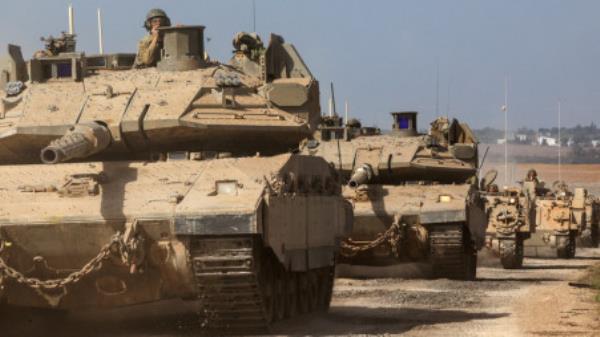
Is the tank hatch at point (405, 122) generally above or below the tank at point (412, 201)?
above

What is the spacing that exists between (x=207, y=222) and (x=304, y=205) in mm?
2319

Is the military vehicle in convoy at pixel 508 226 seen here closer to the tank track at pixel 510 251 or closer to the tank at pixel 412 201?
the tank track at pixel 510 251

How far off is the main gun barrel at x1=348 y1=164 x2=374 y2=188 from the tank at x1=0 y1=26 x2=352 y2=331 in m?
6.84

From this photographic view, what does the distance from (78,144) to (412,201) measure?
1066 cm

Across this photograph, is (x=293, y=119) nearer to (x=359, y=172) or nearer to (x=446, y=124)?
(x=359, y=172)

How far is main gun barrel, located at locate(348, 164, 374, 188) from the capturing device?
86.0 ft

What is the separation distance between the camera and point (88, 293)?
52.9 ft

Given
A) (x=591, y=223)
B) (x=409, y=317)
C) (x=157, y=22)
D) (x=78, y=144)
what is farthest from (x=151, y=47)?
(x=591, y=223)

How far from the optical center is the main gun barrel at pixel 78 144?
15375mm

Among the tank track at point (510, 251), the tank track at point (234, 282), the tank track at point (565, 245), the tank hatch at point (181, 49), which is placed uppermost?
the tank hatch at point (181, 49)

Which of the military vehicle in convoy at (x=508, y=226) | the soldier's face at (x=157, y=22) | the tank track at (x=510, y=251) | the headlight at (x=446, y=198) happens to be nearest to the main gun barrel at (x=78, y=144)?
the soldier's face at (x=157, y=22)

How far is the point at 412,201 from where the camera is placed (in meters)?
25.7

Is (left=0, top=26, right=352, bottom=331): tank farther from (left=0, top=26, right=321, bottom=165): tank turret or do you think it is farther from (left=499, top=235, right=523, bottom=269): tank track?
(left=499, top=235, right=523, bottom=269): tank track

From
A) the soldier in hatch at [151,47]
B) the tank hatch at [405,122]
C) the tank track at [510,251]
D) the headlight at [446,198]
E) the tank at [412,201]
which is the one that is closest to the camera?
the soldier in hatch at [151,47]
